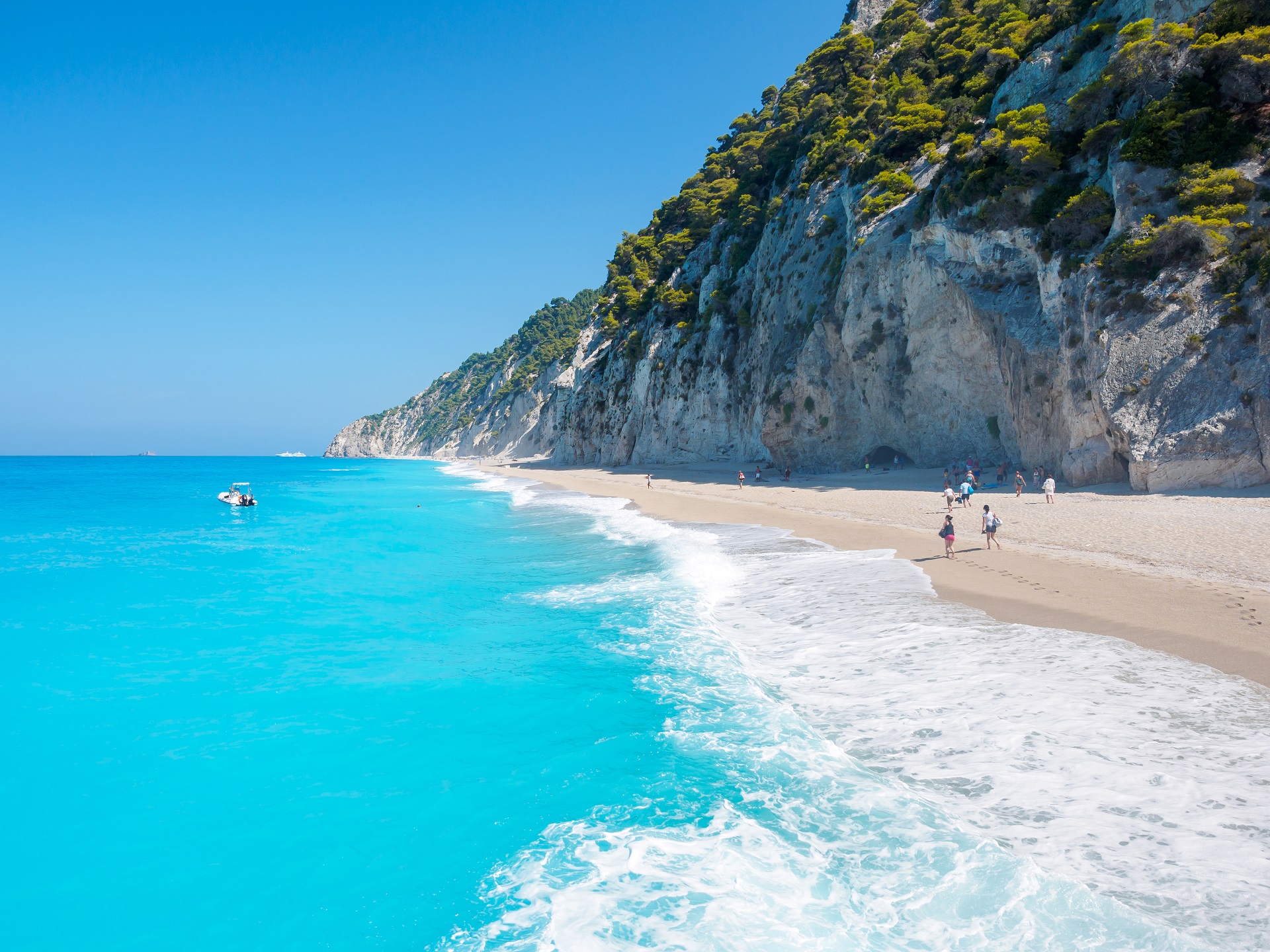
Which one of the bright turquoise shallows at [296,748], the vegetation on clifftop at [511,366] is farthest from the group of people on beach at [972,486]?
the vegetation on clifftop at [511,366]

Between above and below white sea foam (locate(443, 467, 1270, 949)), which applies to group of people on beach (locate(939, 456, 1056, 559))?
above

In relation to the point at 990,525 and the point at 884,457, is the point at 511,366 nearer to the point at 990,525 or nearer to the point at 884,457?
the point at 884,457

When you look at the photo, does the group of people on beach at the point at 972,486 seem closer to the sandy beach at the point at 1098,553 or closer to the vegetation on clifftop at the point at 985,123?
the sandy beach at the point at 1098,553

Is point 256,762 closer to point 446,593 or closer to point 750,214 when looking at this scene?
point 446,593

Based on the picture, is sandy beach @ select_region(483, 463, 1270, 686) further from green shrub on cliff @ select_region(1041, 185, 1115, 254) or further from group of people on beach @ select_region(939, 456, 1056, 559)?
green shrub on cliff @ select_region(1041, 185, 1115, 254)

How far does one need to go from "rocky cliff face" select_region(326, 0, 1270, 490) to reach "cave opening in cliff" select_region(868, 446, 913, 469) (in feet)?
1.10

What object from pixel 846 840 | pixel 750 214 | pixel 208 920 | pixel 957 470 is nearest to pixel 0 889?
pixel 208 920

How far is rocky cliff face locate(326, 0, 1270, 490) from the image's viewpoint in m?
19.5

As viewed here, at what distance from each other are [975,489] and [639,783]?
2367cm

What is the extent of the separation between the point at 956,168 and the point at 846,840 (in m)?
31.3

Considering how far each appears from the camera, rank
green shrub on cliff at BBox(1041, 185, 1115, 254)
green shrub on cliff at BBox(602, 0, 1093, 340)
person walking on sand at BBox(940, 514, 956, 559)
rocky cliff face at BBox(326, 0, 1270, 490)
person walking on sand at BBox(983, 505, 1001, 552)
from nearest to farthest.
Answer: person walking on sand at BBox(940, 514, 956, 559) < person walking on sand at BBox(983, 505, 1001, 552) < rocky cliff face at BBox(326, 0, 1270, 490) < green shrub on cliff at BBox(1041, 185, 1115, 254) < green shrub on cliff at BBox(602, 0, 1093, 340)

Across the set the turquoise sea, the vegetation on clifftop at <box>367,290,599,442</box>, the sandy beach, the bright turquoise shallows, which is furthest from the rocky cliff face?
the vegetation on clifftop at <box>367,290,599,442</box>

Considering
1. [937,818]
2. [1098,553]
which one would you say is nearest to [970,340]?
[1098,553]

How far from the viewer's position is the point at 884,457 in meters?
38.0
